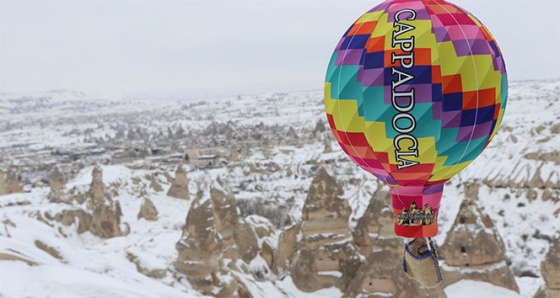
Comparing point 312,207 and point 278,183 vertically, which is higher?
point 312,207

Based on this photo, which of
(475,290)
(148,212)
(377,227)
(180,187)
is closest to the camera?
(475,290)

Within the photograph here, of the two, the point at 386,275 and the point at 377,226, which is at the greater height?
the point at 377,226

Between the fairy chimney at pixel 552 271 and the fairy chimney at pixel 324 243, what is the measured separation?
2902 mm

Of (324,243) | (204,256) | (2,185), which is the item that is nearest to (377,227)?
(324,243)

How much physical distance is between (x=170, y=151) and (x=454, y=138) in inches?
1775

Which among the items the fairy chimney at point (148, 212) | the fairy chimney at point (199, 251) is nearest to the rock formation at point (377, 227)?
the fairy chimney at point (199, 251)

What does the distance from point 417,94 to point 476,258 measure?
5093mm

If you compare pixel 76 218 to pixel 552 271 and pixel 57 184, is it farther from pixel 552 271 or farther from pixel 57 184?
pixel 552 271

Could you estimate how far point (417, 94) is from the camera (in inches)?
136

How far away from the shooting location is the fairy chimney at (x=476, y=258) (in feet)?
24.8

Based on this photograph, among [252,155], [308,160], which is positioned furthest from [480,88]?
[252,155]

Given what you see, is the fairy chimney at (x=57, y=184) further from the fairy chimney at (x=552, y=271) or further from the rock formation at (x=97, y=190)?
the fairy chimney at (x=552, y=271)

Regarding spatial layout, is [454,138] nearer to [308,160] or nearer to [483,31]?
[483,31]

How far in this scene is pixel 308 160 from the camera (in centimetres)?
3275
